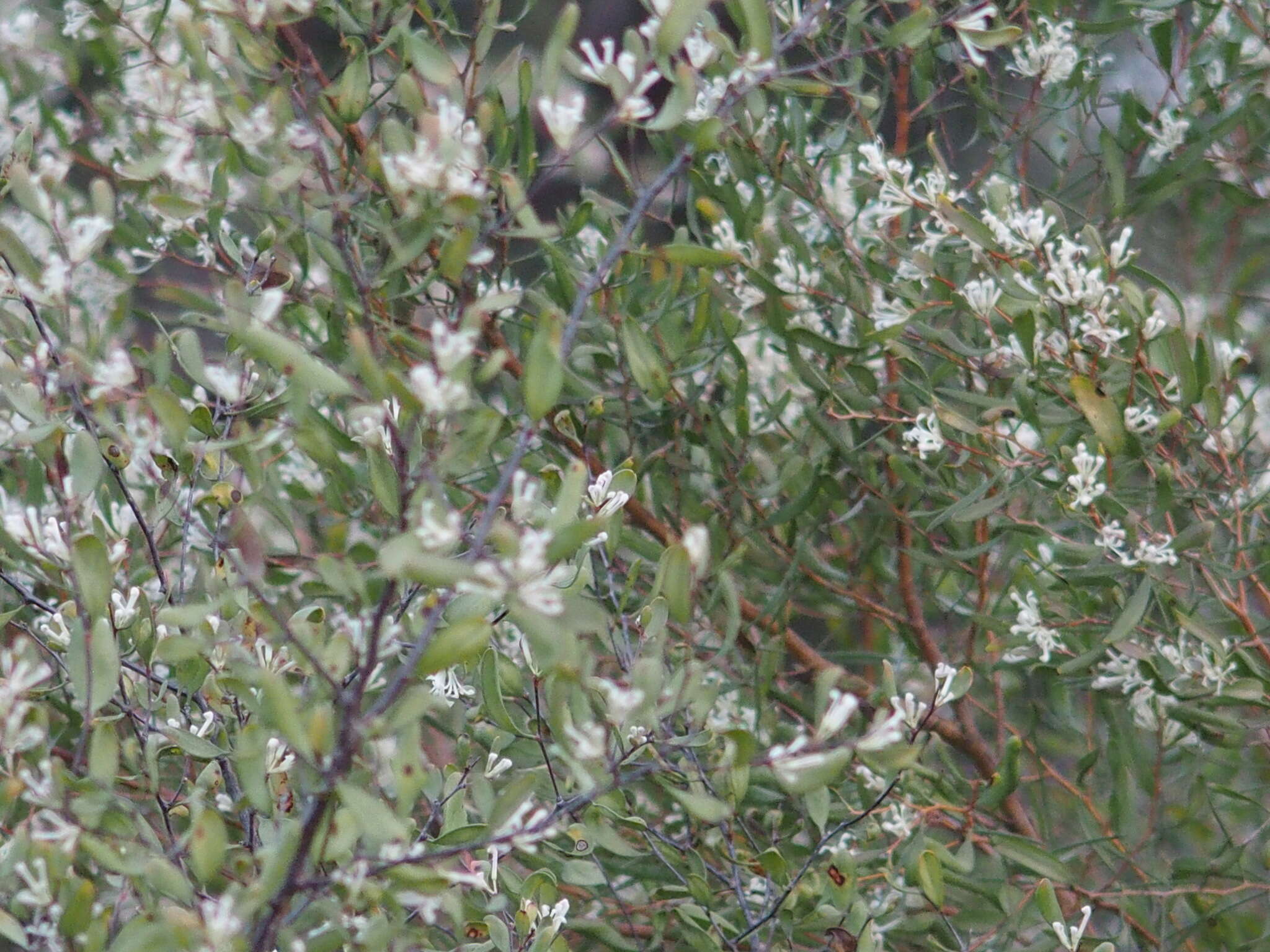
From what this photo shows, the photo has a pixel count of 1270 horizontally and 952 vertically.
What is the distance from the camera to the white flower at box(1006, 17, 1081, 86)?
114 centimetres

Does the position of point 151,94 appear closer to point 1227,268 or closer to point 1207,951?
point 1207,951

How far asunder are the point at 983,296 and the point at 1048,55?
34 cm

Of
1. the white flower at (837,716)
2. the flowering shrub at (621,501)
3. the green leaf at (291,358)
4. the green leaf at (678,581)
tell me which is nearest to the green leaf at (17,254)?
the flowering shrub at (621,501)

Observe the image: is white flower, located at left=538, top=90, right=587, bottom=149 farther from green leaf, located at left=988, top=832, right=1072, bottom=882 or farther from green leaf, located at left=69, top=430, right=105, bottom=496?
green leaf, located at left=988, top=832, right=1072, bottom=882

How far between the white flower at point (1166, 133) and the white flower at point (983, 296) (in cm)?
34

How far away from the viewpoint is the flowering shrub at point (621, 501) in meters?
0.61

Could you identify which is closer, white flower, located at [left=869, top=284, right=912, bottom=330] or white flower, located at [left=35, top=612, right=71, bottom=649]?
white flower, located at [left=35, top=612, right=71, bottom=649]

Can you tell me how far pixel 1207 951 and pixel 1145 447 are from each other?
1.81 feet

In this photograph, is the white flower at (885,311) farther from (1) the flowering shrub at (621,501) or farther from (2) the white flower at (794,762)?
(2) the white flower at (794,762)

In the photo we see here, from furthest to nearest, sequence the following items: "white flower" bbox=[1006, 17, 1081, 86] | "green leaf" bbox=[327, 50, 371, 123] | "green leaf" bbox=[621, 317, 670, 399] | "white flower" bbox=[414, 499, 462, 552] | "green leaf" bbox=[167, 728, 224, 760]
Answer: "white flower" bbox=[1006, 17, 1081, 86] → "green leaf" bbox=[621, 317, 670, 399] → "green leaf" bbox=[327, 50, 371, 123] → "green leaf" bbox=[167, 728, 224, 760] → "white flower" bbox=[414, 499, 462, 552]

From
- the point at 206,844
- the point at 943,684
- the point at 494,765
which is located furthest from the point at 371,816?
the point at 943,684

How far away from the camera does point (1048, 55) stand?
3.77 feet

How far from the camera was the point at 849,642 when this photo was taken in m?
1.55

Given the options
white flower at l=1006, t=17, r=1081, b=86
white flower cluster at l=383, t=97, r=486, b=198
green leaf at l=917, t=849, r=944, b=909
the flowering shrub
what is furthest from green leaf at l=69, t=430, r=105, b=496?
white flower at l=1006, t=17, r=1081, b=86
